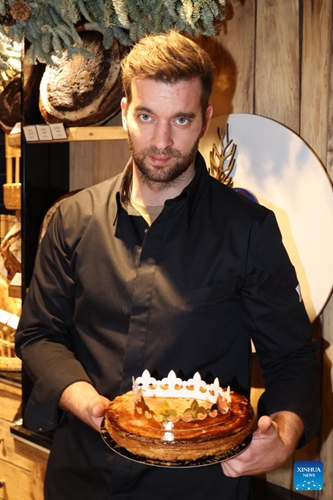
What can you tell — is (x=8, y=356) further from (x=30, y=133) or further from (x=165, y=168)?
(x=165, y=168)

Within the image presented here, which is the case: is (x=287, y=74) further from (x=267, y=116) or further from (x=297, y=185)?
(x=297, y=185)

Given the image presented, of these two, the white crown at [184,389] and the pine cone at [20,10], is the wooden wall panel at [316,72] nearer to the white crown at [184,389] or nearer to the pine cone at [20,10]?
the pine cone at [20,10]

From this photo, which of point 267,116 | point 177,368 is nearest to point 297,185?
point 267,116

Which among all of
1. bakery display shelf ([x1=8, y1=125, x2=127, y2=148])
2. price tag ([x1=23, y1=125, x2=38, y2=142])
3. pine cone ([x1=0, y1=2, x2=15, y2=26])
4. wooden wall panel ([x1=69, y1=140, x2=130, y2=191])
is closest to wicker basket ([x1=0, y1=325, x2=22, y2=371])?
wooden wall panel ([x1=69, y1=140, x2=130, y2=191])

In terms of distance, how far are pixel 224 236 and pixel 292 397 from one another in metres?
0.35

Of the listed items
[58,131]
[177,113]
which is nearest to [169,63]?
[177,113]

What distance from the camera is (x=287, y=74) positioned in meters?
2.01

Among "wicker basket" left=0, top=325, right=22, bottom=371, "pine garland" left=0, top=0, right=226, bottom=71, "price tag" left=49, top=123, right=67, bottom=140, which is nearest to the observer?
"pine garland" left=0, top=0, right=226, bottom=71

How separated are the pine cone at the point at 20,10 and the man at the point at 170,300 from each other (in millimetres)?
525

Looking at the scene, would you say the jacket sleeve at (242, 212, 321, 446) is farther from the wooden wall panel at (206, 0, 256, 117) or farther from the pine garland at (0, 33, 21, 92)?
the pine garland at (0, 33, 21, 92)

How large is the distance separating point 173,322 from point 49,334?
0.29 m

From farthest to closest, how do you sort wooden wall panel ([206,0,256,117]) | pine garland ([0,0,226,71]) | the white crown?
1. wooden wall panel ([206,0,256,117])
2. pine garland ([0,0,226,71])
3. the white crown

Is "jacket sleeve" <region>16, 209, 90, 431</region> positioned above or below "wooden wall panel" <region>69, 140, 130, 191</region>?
below

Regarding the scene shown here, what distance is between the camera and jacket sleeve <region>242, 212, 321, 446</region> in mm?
1295
